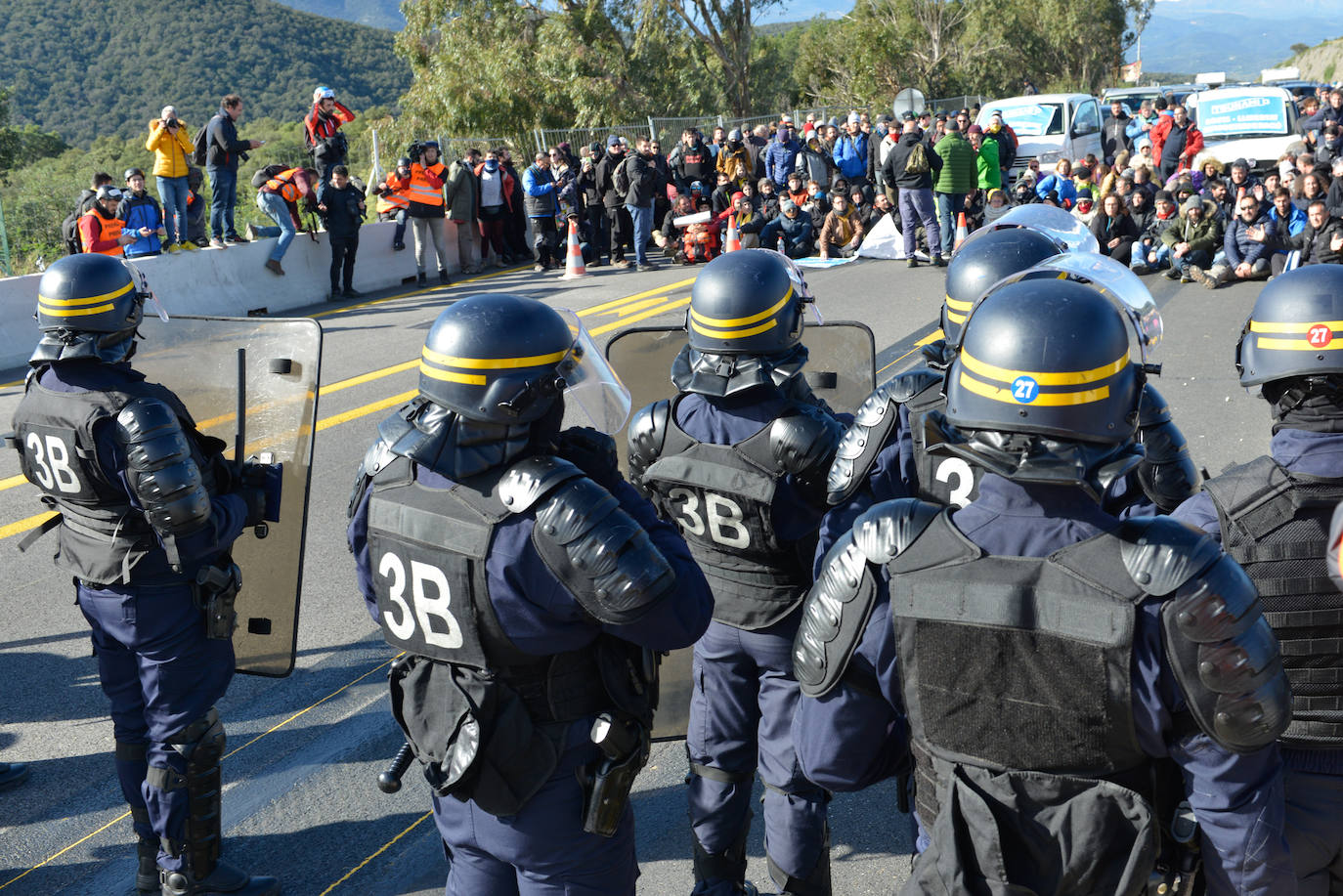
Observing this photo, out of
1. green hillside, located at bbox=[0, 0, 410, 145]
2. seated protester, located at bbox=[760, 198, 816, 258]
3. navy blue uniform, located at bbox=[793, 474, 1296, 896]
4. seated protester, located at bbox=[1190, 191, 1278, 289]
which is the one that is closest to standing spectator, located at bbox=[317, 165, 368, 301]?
seated protester, located at bbox=[760, 198, 816, 258]

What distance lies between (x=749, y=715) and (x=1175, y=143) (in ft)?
55.8

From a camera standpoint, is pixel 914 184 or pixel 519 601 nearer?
pixel 519 601

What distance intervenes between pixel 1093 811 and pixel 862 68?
43405mm

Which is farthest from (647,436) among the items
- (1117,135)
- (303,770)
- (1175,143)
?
(1117,135)

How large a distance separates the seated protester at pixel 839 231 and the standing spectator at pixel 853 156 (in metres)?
2.15

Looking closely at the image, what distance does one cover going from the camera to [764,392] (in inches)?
130

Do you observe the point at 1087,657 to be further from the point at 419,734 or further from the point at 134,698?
the point at 134,698

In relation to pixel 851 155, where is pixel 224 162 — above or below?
below

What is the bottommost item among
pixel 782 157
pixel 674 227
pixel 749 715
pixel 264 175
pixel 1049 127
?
pixel 749 715

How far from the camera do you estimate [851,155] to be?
1806 centimetres

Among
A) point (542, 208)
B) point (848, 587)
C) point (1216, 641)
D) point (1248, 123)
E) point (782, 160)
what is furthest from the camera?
point (1248, 123)

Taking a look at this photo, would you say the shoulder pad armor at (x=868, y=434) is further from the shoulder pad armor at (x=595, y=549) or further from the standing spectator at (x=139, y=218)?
the standing spectator at (x=139, y=218)

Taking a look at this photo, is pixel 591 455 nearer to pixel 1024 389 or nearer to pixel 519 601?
pixel 519 601

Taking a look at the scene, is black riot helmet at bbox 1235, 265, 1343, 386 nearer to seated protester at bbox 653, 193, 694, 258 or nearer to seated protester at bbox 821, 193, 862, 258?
seated protester at bbox 821, 193, 862, 258
